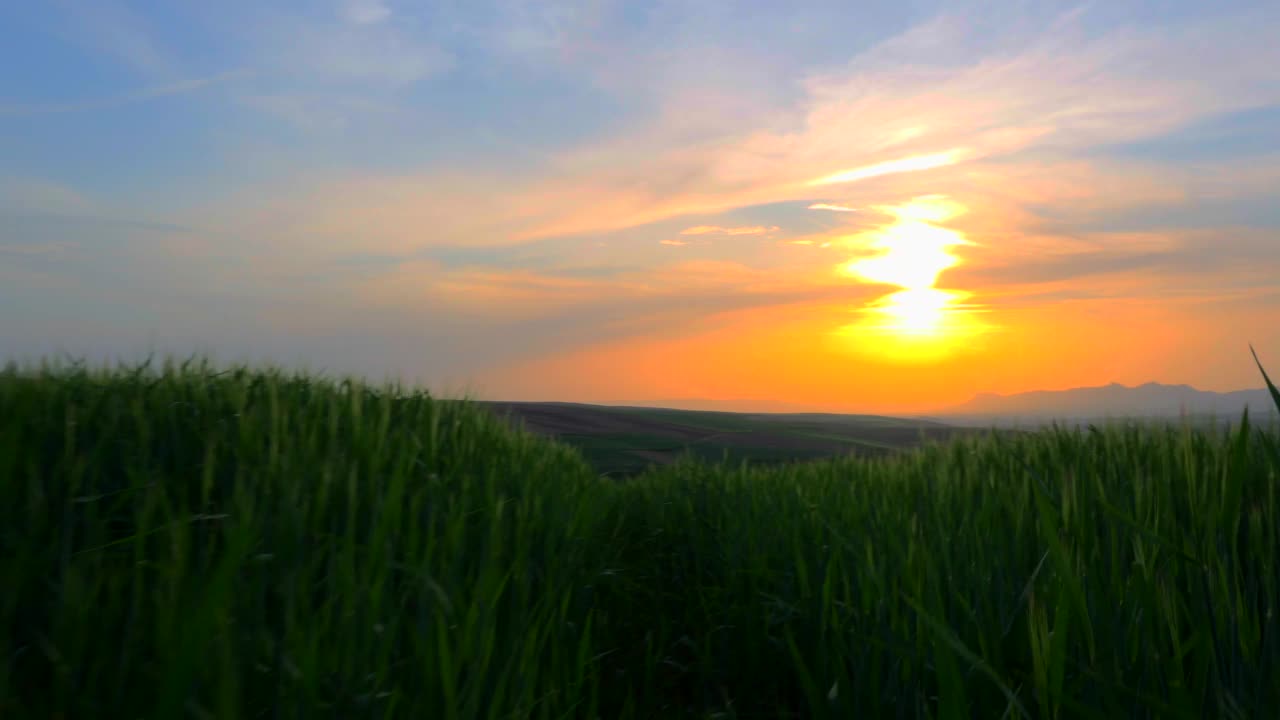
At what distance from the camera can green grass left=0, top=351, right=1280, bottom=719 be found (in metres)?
1.50

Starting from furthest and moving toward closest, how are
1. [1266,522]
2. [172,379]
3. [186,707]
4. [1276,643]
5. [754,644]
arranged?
[172,379] → [754,644] → [1266,522] → [1276,643] → [186,707]

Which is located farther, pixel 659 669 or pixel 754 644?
pixel 659 669

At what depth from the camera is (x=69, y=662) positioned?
151 cm

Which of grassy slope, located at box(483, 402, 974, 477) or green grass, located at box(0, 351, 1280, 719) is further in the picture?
grassy slope, located at box(483, 402, 974, 477)

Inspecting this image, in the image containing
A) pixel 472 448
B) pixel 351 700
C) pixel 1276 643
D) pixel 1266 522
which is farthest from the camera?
pixel 472 448

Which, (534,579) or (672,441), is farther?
(672,441)

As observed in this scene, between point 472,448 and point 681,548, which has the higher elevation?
point 472,448

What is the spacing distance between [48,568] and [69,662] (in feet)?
1.60

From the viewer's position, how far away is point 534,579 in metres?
2.89

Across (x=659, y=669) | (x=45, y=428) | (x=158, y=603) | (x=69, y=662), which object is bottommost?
(x=659, y=669)

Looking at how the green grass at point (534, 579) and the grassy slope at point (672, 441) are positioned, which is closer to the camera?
the green grass at point (534, 579)

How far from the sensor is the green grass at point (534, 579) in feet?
4.91

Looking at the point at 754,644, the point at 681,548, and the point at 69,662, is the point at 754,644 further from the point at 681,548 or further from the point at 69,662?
the point at 69,662

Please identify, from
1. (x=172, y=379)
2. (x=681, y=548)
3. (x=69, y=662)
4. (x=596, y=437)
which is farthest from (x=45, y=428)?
(x=596, y=437)
